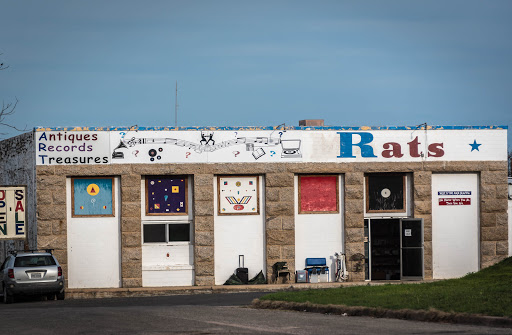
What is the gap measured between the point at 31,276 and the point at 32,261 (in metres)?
0.65

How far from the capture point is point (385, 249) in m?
32.6

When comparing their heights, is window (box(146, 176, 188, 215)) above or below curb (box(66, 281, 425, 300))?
above

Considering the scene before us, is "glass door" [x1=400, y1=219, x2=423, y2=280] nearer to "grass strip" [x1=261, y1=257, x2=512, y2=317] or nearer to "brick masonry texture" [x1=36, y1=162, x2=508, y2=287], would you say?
"brick masonry texture" [x1=36, y1=162, x2=508, y2=287]

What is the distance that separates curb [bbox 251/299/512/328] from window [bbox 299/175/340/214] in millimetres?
10655

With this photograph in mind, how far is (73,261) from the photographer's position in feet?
100

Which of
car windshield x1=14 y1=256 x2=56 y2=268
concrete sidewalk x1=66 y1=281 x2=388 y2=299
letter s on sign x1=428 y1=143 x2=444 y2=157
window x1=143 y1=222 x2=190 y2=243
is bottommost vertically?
concrete sidewalk x1=66 y1=281 x2=388 y2=299

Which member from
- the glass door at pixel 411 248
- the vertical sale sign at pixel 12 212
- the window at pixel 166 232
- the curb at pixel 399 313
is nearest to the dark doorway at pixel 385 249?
the glass door at pixel 411 248

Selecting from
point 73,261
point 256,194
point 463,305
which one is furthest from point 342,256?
point 463,305

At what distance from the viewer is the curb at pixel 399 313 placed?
15359 mm

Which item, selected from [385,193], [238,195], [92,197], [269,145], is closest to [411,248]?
[385,193]

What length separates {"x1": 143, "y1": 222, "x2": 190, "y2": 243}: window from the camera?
103 ft

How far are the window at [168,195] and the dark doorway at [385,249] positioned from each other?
7090 mm

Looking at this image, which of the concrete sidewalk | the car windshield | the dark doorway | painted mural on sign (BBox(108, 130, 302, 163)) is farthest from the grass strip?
painted mural on sign (BBox(108, 130, 302, 163))

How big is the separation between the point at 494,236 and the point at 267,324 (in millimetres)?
18079
